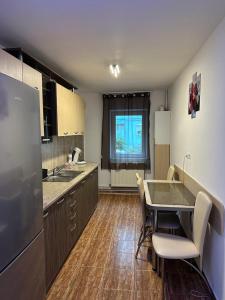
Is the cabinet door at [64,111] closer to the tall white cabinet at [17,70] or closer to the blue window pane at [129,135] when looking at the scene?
the tall white cabinet at [17,70]

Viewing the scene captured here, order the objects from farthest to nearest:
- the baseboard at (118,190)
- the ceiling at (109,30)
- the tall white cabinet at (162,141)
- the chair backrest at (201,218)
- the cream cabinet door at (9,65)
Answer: the baseboard at (118,190)
the tall white cabinet at (162,141)
the chair backrest at (201,218)
the cream cabinet door at (9,65)
the ceiling at (109,30)

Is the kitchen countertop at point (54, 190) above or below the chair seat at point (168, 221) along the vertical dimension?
above

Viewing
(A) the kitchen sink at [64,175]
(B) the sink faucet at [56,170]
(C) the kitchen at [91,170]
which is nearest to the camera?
(C) the kitchen at [91,170]

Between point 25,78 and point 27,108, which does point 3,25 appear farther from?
point 27,108

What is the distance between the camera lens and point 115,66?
9.72 ft

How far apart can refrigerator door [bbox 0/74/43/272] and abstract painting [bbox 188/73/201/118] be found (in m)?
1.81

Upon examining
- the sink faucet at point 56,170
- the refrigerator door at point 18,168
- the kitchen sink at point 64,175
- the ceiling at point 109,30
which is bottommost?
the kitchen sink at point 64,175

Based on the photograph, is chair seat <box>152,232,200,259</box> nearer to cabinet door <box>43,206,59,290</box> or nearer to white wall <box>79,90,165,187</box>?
cabinet door <box>43,206,59,290</box>

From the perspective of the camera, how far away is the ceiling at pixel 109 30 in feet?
5.22

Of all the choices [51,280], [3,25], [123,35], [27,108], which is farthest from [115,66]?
[51,280]

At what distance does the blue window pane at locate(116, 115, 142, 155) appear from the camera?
513cm

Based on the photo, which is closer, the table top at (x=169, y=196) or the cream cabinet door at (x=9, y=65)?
the cream cabinet door at (x=9, y=65)

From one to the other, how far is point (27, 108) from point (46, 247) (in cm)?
127

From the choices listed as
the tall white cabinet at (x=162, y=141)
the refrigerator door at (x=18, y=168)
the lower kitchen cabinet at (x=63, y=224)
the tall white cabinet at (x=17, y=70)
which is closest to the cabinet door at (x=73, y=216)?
the lower kitchen cabinet at (x=63, y=224)
